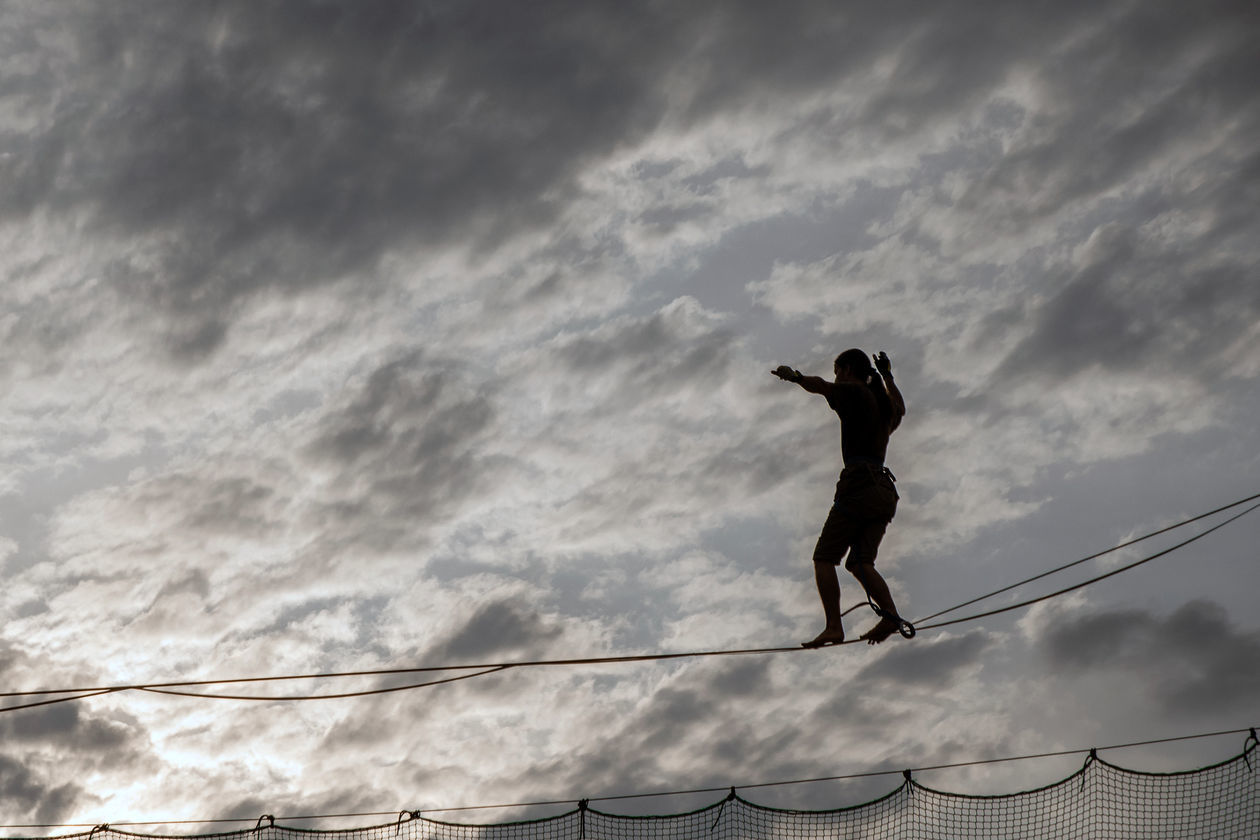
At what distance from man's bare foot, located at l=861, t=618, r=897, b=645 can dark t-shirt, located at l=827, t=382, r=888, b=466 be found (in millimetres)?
1112

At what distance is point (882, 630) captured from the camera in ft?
28.8

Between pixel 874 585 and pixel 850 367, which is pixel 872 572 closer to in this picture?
pixel 874 585

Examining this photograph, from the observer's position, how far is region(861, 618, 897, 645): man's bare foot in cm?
877

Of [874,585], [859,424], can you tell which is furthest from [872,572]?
[859,424]

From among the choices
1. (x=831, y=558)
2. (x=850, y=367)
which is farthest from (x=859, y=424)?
(x=831, y=558)

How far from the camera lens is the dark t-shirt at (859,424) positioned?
352 inches

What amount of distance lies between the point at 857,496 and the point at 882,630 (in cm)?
92

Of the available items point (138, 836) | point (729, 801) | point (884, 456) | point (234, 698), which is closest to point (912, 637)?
point (884, 456)

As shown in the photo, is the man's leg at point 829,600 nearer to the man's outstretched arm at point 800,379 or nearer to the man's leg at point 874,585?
the man's leg at point 874,585

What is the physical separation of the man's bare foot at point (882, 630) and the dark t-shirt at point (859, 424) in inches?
43.8

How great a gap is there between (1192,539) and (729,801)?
A: 14.2 feet

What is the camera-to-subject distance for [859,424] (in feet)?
29.6

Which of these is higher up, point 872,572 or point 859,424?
point 859,424

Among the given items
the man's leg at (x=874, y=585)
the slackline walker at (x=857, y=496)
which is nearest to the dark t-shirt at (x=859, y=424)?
the slackline walker at (x=857, y=496)
